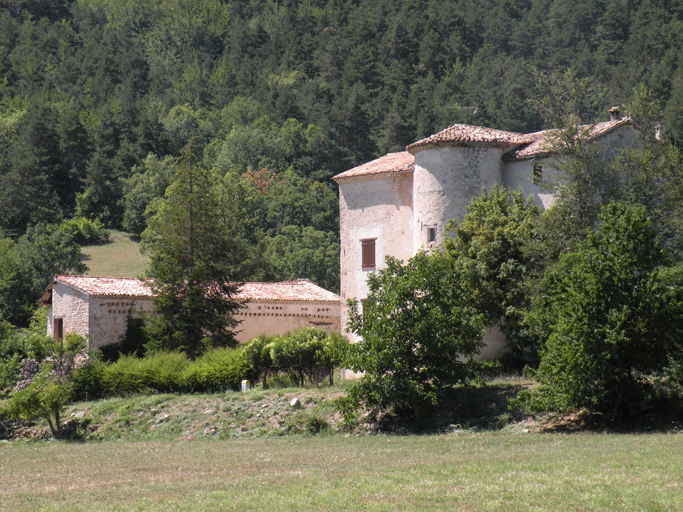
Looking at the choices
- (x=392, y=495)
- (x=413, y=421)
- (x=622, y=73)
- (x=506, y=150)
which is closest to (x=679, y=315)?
(x=413, y=421)

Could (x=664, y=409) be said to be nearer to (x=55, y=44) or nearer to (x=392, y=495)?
(x=392, y=495)

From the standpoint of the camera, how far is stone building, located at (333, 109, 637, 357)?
30.1 m

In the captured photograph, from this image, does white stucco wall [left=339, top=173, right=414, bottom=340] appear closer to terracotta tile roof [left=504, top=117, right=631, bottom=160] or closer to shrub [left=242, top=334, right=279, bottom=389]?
terracotta tile roof [left=504, top=117, right=631, bottom=160]

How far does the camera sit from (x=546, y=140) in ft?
92.9

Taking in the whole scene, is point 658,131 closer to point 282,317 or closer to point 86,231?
point 282,317

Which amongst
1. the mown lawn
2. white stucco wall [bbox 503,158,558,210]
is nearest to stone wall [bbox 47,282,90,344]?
the mown lawn

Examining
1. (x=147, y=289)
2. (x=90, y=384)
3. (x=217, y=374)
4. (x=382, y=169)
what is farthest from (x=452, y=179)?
(x=90, y=384)

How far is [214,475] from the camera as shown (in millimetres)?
15438

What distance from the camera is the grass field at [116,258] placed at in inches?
2763

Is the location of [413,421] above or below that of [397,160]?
below

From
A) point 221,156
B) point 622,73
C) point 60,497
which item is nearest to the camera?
point 60,497

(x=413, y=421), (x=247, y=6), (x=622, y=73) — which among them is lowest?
(x=413, y=421)

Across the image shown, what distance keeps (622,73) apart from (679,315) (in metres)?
76.3

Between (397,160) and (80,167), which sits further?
(80,167)
